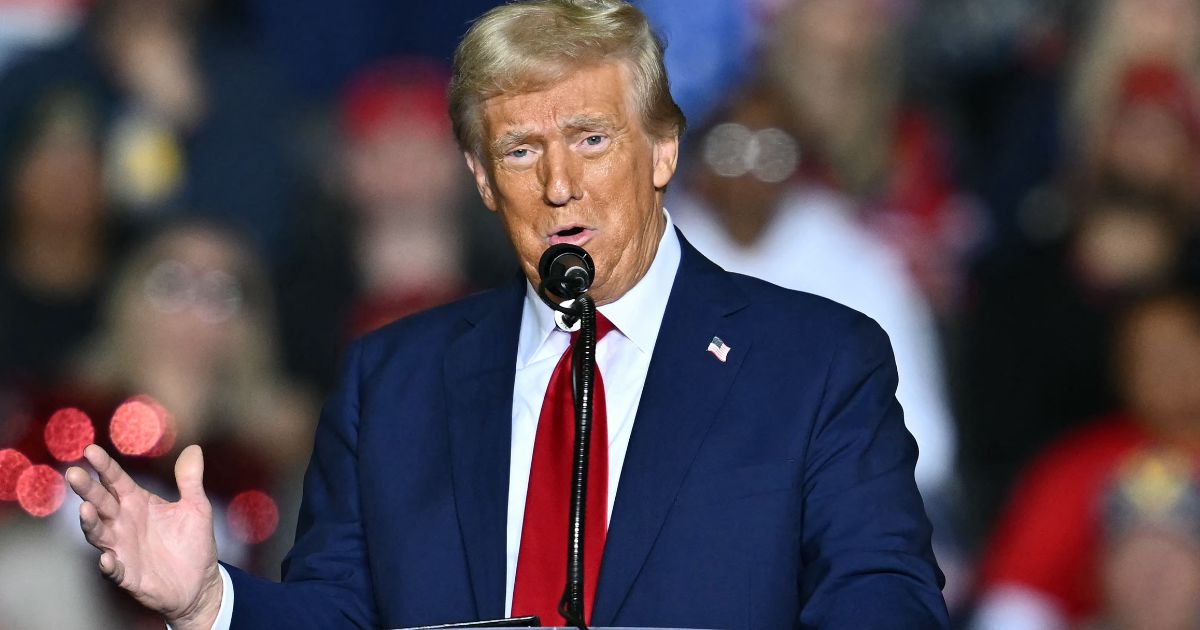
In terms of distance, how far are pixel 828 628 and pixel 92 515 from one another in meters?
0.81

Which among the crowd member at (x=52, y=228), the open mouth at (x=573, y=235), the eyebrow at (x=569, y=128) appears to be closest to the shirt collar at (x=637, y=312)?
the open mouth at (x=573, y=235)

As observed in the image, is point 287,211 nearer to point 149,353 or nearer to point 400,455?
point 149,353

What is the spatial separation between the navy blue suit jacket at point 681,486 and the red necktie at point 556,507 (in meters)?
0.03

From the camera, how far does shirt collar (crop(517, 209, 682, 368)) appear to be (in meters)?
2.28

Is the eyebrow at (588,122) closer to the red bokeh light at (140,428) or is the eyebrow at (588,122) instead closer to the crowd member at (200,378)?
the crowd member at (200,378)

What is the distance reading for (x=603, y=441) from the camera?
2.16 m

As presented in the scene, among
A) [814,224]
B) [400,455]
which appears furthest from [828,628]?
[814,224]

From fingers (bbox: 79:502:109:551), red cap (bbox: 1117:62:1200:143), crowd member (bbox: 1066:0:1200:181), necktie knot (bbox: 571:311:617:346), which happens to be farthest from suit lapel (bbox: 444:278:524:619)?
red cap (bbox: 1117:62:1200:143)

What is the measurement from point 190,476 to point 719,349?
69 cm

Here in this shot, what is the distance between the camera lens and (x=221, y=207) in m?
4.75

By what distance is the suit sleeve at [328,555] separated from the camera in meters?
2.05

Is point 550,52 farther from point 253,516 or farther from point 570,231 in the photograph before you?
point 253,516

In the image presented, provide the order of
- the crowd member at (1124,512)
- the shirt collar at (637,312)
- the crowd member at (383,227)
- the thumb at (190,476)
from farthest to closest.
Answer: the crowd member at (383,227)
the crowd member at (1124,512)
the shirt collar at (637,312)
the thumb at (190,476)

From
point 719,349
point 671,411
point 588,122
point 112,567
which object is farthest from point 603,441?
point 112,567
